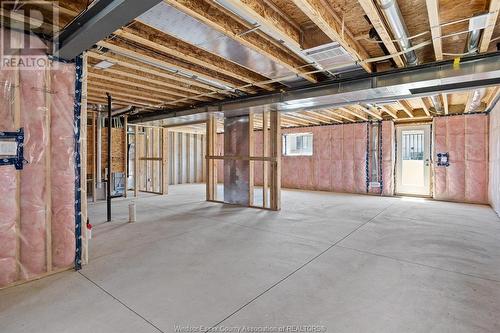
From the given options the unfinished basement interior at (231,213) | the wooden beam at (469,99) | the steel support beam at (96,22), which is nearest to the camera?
the steel support beam at (96,22)

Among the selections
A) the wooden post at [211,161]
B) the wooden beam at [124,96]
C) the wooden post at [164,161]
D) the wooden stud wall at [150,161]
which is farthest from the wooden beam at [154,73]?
the wooden stud wall at [150,161]

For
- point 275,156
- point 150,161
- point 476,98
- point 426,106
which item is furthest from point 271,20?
point 150,161

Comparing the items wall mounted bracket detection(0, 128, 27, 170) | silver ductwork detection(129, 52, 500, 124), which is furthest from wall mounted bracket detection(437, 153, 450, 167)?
wall mounted bracket detection(0, 128, 27, 170)

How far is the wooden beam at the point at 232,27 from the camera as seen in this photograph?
2.14 meters

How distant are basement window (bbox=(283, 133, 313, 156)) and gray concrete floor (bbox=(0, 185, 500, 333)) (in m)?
5.87

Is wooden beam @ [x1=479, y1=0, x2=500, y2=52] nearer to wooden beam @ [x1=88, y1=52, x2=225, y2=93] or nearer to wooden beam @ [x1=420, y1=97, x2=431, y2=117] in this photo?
wooden beam @ [x1=420, y1=97, x2=431, y2=117]

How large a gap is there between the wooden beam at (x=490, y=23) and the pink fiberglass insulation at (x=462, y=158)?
454 cm

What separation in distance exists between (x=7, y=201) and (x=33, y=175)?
0.28 metres

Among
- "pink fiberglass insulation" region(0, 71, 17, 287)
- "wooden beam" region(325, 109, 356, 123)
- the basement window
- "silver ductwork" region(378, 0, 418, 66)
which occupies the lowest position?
"pink fiberglass insulation" region(0, 71, 17, 287)

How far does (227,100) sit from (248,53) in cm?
229

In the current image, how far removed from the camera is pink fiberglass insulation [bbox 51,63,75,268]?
Result: 244 centimetres

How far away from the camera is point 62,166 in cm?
248

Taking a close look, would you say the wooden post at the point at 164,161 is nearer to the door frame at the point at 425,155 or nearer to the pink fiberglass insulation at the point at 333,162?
the pink fiberglass insulation at the point at 333,162

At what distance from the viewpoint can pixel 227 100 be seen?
16.9ft
